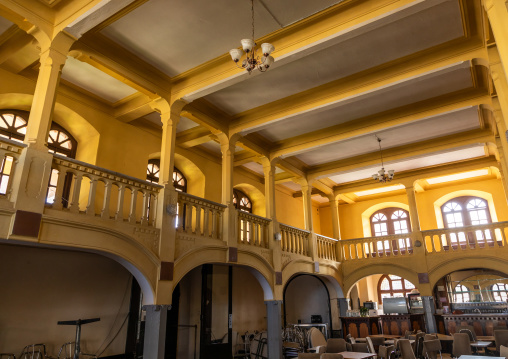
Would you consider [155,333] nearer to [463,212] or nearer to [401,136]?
[401,136]

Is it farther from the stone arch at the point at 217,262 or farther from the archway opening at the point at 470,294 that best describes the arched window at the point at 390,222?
the stone arch at the point at 217,262

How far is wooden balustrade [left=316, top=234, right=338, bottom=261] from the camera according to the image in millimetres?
14320

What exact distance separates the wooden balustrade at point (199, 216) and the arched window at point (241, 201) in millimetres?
4860

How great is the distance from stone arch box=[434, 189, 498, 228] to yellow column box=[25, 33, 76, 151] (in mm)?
15840

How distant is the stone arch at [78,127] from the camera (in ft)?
29.8

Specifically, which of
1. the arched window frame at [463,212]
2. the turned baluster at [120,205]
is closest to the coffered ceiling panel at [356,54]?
the turned baluster at [120,205]

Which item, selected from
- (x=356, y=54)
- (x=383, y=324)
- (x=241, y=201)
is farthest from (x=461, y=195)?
(x=356, y=54)

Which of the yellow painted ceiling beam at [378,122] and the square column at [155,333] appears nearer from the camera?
the square column at [155,333]

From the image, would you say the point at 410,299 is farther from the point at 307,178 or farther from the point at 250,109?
the point at 250,109

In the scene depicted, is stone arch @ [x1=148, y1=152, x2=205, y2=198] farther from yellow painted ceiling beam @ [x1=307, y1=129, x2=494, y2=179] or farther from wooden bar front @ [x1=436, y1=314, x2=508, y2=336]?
wooden bar front @ [x1=436, y1=314, x2=508, y2=336]

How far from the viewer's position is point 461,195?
17016 mm

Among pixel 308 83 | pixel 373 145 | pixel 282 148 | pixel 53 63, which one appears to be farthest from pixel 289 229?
pixel 53 63

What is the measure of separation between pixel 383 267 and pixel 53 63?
12.9 metres

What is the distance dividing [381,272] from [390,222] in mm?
4617
